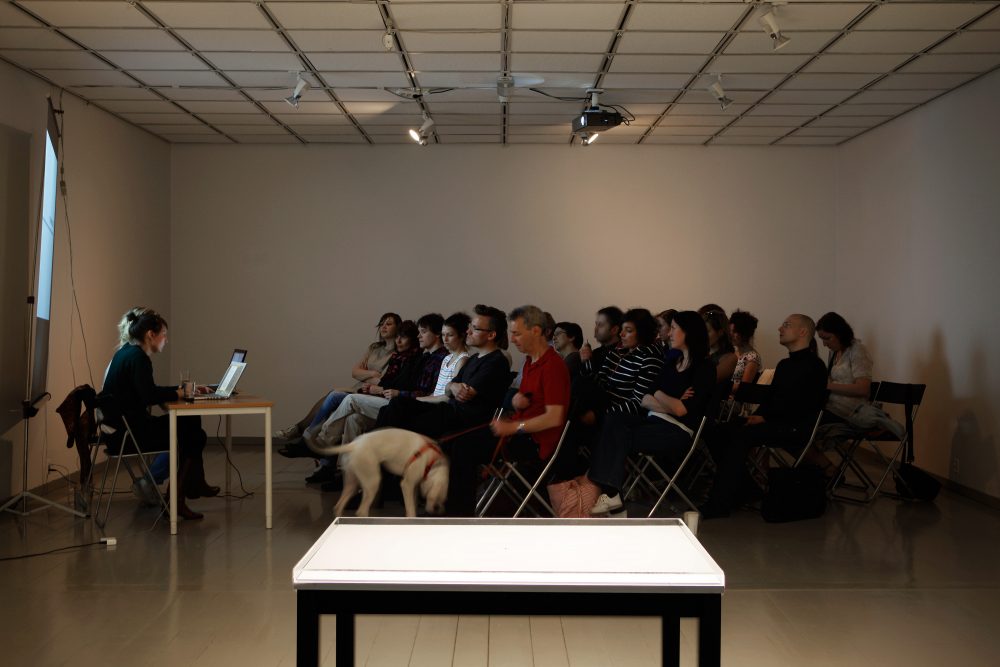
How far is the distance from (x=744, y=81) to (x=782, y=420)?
2.53 m

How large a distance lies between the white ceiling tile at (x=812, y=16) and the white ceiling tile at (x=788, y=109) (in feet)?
6.92

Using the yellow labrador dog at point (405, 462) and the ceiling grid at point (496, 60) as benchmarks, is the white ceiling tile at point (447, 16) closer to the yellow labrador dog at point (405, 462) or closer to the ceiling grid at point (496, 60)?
the ceiling grid at point (496, 60)

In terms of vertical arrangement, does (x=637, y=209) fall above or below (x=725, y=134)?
below

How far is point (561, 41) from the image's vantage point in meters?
6.15

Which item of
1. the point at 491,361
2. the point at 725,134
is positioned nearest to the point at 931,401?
the point at 725,134

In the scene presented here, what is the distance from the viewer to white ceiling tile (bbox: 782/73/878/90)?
23.1 feet

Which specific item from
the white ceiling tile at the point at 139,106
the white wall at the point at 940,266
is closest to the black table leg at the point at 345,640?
the white wall at the point at 940,266

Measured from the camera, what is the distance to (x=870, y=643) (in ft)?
13.0

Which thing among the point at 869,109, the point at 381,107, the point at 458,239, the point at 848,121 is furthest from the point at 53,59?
the point at 848,121

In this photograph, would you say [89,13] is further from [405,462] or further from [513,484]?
[405,462]

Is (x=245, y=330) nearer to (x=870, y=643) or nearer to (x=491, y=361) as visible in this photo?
(x=491, y=361)

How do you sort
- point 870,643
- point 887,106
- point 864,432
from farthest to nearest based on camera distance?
point 887,106 → point 864,432 → point 870,643

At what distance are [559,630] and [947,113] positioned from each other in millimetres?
5589

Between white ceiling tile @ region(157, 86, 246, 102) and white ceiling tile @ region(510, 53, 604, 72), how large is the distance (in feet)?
7.82
